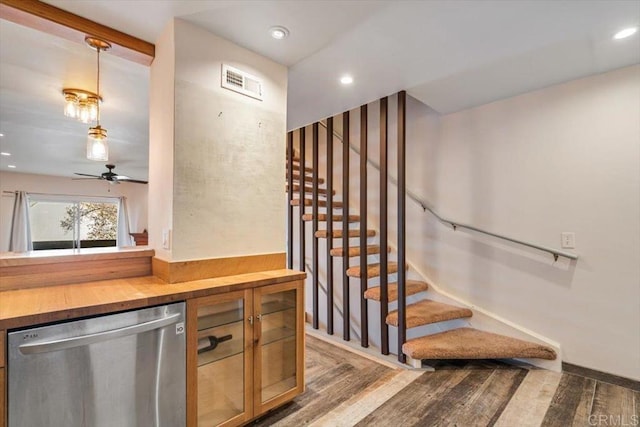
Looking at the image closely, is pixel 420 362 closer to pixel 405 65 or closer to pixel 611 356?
pixel 611 356

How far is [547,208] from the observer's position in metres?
2.54

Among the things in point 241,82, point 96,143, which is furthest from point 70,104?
point 241,82

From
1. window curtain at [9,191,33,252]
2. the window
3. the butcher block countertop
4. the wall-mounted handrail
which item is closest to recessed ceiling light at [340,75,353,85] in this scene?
the wall-mounted handrail

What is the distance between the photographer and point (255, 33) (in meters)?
1.90

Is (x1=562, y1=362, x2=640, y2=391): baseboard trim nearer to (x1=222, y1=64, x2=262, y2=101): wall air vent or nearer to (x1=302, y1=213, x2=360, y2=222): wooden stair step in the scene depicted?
(x1=302, y1=213, x2=360, y2=222): wooden stair step

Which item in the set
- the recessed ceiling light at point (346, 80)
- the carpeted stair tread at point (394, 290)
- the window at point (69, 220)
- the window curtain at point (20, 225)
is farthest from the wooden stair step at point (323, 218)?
the window curtain at point (20, 225)

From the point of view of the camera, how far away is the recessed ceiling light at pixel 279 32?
1.85 m

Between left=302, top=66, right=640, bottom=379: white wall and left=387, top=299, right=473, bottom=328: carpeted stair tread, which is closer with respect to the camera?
left=302, top=66, right=640, bottom=379: white wall

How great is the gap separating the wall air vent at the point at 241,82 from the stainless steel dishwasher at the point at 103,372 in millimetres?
1351

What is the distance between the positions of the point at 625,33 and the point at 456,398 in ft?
8.22


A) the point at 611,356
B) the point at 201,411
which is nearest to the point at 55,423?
the point at 201,411

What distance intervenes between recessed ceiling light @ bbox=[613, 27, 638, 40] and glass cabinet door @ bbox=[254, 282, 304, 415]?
2.47 meters

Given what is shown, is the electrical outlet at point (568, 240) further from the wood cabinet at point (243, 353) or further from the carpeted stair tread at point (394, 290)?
the wood cabinet at point (243, 353)

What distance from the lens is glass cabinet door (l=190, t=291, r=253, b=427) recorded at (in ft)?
5.26
